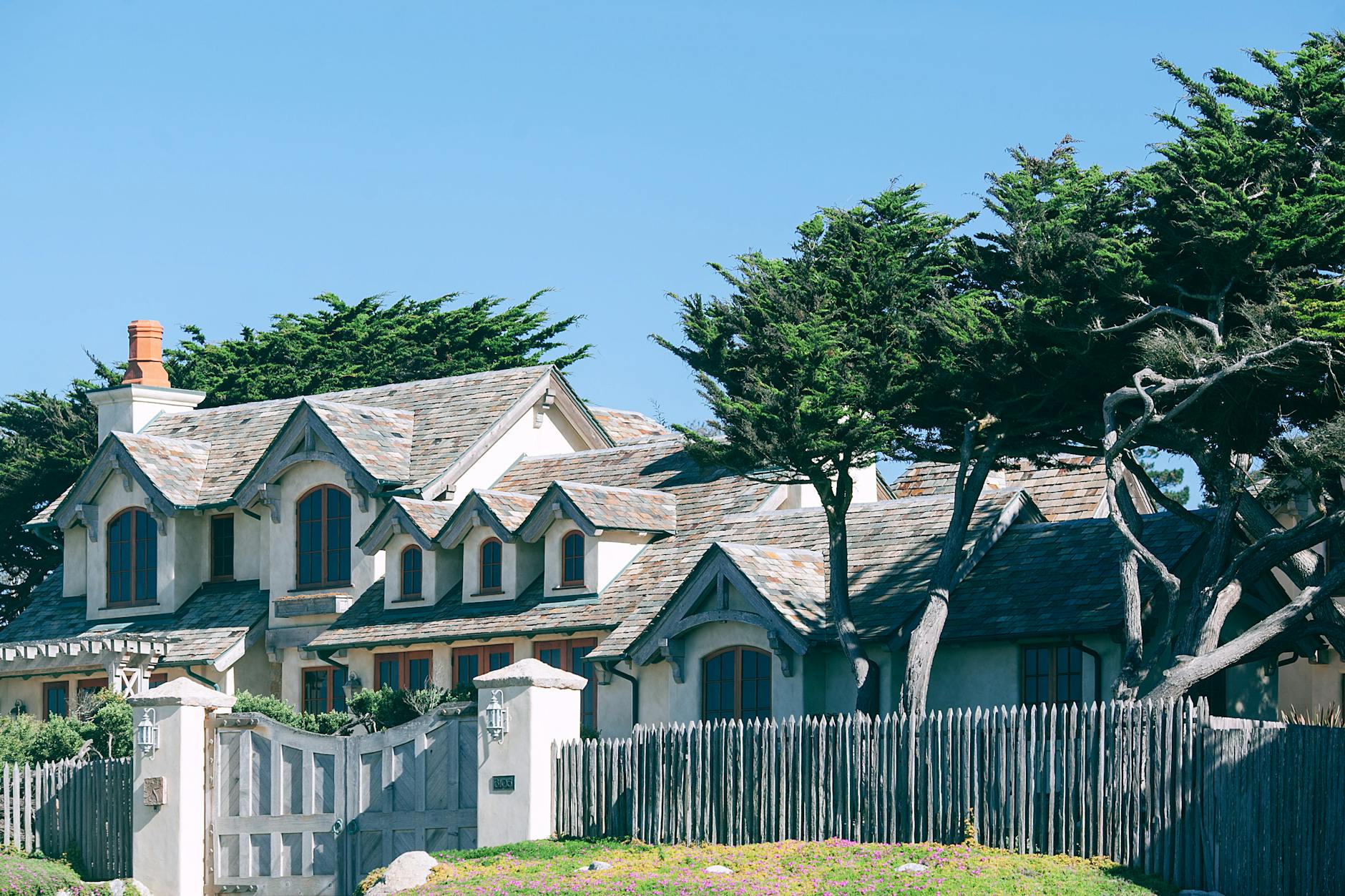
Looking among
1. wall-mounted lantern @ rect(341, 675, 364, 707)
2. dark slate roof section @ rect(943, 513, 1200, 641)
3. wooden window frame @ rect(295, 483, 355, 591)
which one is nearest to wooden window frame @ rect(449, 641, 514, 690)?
wall-mounted lantern @ rect(341, 675, 364, 707)

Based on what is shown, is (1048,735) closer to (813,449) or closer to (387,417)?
(813,449)

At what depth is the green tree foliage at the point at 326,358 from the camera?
52406mm

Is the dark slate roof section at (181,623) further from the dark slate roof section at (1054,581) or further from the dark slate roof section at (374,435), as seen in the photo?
the dark slate roof section at (1054,581)

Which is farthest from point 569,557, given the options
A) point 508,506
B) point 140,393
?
point 140,393

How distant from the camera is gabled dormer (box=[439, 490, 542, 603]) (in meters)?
35.6

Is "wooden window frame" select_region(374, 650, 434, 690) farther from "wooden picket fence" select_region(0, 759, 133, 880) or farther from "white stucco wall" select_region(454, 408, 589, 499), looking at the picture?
"wooden picket fence" select_region(0, 759, 133, 880)

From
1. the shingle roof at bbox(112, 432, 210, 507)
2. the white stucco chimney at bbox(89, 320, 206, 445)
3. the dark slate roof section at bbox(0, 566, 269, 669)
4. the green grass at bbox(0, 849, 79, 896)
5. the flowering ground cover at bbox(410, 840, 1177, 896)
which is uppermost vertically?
the white stucco chimney at bbox(89, 320, 206, 445)

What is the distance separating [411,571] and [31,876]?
1174cm

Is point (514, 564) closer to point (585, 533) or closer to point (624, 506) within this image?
point (585, 533)

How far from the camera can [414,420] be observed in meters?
40.7

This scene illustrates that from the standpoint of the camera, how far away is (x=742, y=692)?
Result: 31.3 metres

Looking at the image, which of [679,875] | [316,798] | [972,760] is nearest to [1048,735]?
[972,760]

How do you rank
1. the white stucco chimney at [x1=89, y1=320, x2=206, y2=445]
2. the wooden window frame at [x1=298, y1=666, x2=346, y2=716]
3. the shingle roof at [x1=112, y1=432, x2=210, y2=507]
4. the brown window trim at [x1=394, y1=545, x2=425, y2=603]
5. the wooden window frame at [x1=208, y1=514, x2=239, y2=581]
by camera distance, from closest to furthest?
the brown window trim at [x1=394, y1=545, x2=425, y2=603] → the wooden window frame at [x1=298, y1=666, x2=346, y2=716] → the shingle roof at [x1=112, y1=432, x2=210, y2=507] → the wooden window frame at [x1=208, y1=514, x2=239, y2=581] → the white stucco chimney at [x1=89, y1=320, x2=206, y2=445]

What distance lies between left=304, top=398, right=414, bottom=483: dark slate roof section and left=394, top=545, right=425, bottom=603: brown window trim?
4.88ft
